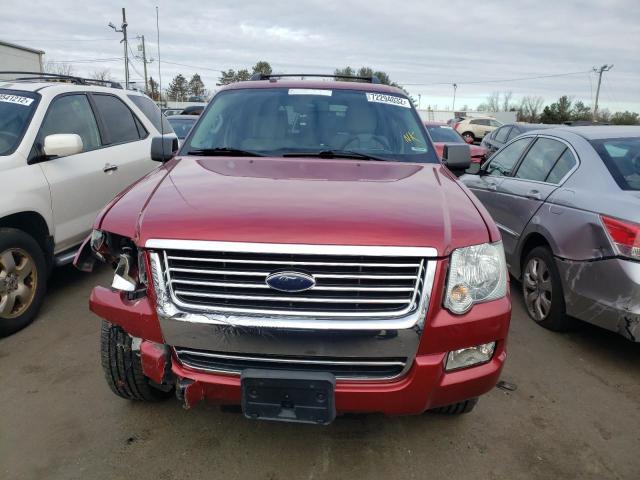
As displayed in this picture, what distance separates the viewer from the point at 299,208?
2285 millimetres

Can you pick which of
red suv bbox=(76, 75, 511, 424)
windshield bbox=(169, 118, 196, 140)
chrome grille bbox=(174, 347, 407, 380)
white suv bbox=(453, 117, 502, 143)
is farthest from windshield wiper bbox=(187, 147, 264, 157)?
white suv bbox=(453, 117, 502, 143)

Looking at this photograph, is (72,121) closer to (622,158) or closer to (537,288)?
(537,288)

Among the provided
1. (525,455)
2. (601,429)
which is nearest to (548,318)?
(601,429)

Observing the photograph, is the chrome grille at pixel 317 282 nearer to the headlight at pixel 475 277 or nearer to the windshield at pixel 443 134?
the headlight at pixel 475 277

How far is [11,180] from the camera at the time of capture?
3.87 m

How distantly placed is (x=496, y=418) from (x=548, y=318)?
150 centimetres

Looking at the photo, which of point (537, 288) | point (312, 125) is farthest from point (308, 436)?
point (537, 288)

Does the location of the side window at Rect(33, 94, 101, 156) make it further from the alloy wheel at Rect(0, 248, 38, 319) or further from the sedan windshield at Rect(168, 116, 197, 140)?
the sedan windshield at Rect(168, 116, 197, 140)

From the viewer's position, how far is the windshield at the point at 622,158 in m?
3.74

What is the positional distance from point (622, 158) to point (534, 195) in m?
0.77

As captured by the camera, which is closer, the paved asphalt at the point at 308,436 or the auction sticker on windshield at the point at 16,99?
the paved asphalt at the point at 308,436

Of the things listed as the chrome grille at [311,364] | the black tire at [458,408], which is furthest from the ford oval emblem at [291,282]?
the black tire at [458,408]

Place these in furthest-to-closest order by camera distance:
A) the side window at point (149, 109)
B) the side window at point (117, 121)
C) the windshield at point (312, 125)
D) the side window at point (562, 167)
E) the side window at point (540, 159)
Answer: the side window at point (149, 109), the side window at point (117, 121), the side window at point (540, 159), the side window at point (562, 167), the windshield at point (312, 125)

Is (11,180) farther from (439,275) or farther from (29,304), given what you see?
(439,275)
